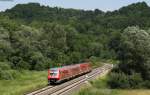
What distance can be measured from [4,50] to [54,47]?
36139 mm

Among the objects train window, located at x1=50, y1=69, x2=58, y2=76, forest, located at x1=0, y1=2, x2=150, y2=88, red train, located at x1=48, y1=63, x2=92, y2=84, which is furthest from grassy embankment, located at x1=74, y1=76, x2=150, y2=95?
train window, located at x1=50, y1=69, x2=58, y2=76

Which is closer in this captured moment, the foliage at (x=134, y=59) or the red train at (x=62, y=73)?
the red train at (x=62, y=73)

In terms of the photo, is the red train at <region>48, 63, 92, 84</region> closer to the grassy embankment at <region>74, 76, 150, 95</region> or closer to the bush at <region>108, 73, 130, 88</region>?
the grassy embankment at <region>74, 76, 150, 95</region>

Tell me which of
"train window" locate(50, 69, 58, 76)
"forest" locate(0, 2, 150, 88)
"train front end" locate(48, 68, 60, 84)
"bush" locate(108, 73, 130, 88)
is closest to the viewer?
"train front end" locate(48, 68, 60, 84)

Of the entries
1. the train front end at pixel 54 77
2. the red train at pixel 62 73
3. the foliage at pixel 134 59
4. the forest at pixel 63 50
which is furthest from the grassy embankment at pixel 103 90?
the train front end at pixel 54 77

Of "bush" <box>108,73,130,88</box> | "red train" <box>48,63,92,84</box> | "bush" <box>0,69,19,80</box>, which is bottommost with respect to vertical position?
"bush" <box>108,73,130,88</box>

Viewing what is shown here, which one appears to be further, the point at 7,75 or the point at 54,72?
the point at 7,75

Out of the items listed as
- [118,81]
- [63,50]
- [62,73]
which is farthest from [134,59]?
[63,50]

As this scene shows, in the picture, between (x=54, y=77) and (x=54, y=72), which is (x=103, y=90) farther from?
(x=54, y=72)

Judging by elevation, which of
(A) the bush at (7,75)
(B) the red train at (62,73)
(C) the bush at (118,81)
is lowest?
(C) the bush at (118,81)

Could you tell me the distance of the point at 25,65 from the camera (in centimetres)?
9350

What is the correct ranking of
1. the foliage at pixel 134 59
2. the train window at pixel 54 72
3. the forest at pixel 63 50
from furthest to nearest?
the forest at pixel 63 50 < the foliage at pixel 134 59 < the train window at pixel 54 72

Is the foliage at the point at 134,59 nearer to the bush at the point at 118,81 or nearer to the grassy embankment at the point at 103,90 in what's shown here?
the bush at the point at 118,81

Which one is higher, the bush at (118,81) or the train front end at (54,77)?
the train front end at (54,77)
